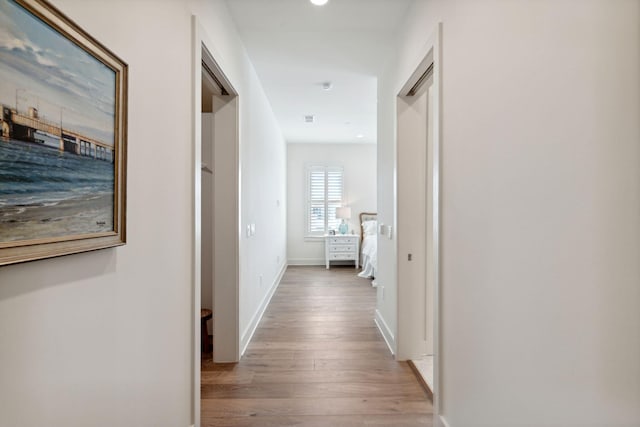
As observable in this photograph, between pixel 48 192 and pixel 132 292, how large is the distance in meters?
A: 0.53

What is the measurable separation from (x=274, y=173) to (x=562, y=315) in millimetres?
4754

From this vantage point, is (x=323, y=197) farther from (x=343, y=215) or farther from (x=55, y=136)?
(x=55, y=136)

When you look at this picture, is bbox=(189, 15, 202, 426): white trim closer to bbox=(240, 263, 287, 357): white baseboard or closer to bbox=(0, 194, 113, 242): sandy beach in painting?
bbox=(0, 194, 113, 242): sandy beach in painting

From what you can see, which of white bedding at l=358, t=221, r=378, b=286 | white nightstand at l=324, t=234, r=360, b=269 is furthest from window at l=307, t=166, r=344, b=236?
white bedding at l=358, t=221, r=378, b=286

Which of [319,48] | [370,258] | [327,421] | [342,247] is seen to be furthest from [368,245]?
[327,421]

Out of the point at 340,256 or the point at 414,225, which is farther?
the point at 340,256

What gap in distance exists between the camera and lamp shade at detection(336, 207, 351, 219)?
731 centimetres

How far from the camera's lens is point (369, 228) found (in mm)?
7234

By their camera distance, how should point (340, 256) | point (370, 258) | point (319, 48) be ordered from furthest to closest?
1. point (340, 256)
2. point (370, 258)
3. point (319, 48)

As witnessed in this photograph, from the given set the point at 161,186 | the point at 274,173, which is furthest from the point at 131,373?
the point at 274,173

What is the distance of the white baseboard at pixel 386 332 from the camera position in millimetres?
2864

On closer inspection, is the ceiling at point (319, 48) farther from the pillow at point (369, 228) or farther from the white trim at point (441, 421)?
the pillow at point (369, 228)

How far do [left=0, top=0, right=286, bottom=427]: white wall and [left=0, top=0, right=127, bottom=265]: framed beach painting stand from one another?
0.22 feet

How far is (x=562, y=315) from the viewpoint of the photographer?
0.92m
